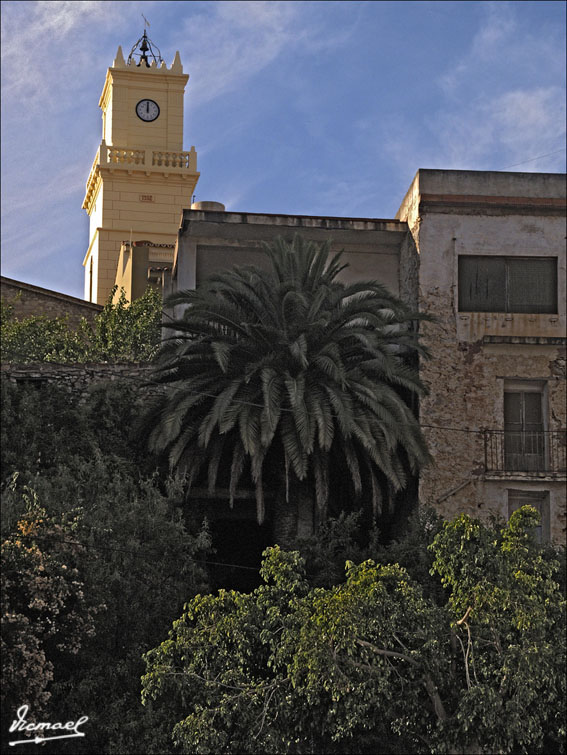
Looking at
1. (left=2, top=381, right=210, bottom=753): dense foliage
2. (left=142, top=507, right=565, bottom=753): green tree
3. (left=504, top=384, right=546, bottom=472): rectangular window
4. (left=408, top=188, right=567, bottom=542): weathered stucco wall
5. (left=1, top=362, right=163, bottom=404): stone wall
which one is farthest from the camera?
(left=1, top=362, right=163, bottom=404): stone wall

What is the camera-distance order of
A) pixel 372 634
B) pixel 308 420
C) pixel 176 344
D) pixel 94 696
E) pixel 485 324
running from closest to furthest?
pixel 372 634
pixel 94 696
pixel 308 420
pixel 176 344
pixel 485 324

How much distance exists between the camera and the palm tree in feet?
84.9

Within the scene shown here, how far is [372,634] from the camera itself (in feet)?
66.1

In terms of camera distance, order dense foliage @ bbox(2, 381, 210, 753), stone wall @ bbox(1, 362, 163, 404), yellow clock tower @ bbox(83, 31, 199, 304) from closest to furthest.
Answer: dense foliage @ bbox(2, 381, 210, 753) → stone wall @ bbox(1, 362, 163, 404) → yellow clock tower @ bbox(83, 31, 199, 304)

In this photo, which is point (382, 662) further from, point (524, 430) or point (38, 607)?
point (524, 430)

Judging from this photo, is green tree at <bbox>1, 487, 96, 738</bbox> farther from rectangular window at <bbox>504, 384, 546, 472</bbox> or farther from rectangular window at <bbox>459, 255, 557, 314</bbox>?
rectangular window at <bbox>459, 255, 557, 314</bbox>

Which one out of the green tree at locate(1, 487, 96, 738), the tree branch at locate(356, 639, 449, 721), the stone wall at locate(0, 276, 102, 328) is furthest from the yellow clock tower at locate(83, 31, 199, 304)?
the tree branch at locate(356, 639, 449, 721)

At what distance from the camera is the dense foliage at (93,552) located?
842 inches

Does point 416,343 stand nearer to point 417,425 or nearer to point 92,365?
point 417,425

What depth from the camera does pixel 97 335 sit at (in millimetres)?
39125

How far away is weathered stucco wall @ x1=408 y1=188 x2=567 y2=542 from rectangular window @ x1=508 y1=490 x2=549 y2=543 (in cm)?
15

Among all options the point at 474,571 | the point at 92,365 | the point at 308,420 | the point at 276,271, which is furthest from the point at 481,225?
the point at 474,571

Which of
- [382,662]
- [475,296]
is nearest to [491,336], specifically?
[475,296]

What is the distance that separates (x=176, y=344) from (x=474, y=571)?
9292 mm
